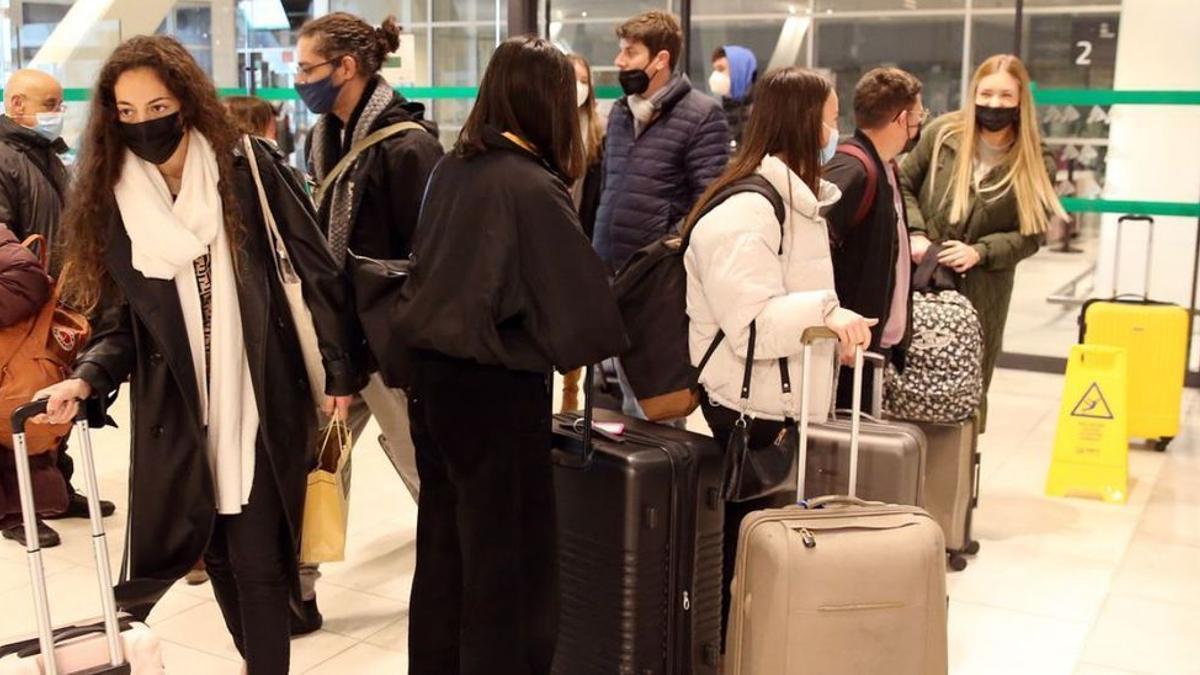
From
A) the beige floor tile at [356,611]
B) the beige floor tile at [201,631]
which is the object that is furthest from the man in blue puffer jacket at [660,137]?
the beige floor tile at [201,631]

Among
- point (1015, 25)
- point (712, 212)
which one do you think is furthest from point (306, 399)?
point (1015, 25)

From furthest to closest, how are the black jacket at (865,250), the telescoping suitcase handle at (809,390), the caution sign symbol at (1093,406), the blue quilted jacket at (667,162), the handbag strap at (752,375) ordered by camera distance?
1. the caution sign symbol at (1093,406)
2. the blue quilted jacket at (667,162)
3. the black jacket at (865,250)
4. the handbag strap at (752,375)
5. the telescoping suitcase handle at (809,390)

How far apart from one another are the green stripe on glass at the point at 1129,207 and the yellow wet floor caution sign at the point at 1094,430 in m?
2.35

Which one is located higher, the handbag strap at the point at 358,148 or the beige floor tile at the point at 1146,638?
the handbag strap at the point at 358,148

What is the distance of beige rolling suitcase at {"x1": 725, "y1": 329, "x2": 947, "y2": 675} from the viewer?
8.38 feet

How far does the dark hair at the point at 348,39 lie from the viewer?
3443 millimetres

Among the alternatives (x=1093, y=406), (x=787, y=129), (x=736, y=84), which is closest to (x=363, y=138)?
(x=787, y=129)

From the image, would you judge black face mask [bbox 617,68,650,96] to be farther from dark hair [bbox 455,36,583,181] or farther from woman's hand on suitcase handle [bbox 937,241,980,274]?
dark hair [bbox 455,36,583,181]

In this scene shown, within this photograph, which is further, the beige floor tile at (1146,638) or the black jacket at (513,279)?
the beige floor tile at (1146,638)

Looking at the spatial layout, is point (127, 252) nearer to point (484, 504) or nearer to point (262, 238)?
point (262, 238)

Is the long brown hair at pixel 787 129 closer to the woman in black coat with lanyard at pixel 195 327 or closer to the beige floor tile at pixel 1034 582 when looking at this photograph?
the woman in black coat with lanyard at pixel 195 327

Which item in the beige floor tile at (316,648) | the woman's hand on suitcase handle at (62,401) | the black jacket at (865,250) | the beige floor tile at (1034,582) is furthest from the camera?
the beige floor tile at (1034,582)

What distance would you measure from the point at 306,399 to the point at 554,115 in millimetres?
816

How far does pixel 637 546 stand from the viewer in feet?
9.23
